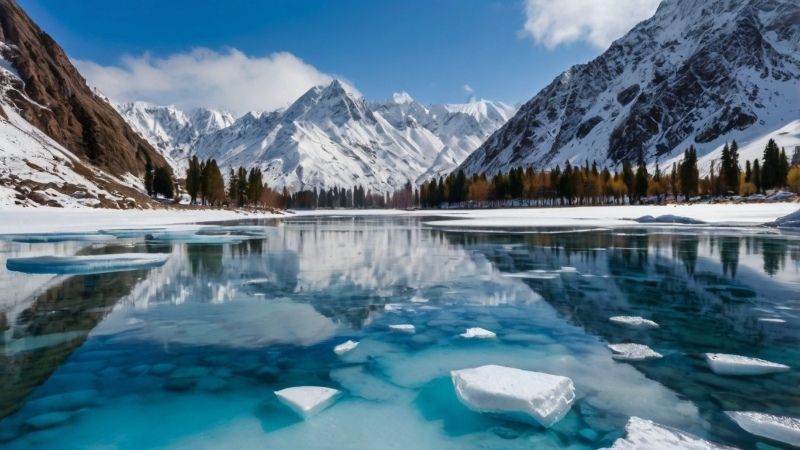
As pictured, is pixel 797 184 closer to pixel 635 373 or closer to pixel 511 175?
pixel 511 175

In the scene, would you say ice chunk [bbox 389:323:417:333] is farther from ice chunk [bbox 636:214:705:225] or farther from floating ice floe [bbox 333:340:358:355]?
ice chunk [bbox 636:214:705:225]

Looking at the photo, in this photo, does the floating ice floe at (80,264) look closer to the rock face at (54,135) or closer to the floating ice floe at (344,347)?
the floating ice floe at (344,347)

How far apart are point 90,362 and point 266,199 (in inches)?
6411

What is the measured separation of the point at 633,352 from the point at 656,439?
4108mm

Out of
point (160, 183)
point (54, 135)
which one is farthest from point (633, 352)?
point (54, 135)

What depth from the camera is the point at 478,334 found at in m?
11.9

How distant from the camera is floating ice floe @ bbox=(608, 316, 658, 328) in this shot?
12534mm

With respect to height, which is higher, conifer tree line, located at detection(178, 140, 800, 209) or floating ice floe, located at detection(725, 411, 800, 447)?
conifer tree line, located at detection(178, 140, 800, 209)

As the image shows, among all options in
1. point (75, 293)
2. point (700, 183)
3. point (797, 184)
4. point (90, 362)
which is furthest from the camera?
point (700, 183)

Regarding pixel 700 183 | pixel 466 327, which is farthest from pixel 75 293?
pixel 700 183

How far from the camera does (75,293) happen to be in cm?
1725

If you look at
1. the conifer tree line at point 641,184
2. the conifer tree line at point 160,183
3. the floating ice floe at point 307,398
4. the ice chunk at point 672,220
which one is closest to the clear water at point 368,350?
the floating ice floe at point 307,398

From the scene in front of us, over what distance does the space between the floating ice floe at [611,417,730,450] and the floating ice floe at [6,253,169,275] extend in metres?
23.1

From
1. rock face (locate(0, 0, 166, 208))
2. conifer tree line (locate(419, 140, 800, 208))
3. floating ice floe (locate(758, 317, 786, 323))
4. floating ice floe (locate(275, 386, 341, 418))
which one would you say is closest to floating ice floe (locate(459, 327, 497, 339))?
floating ice floe (locate(275, 386, 341, 418))
